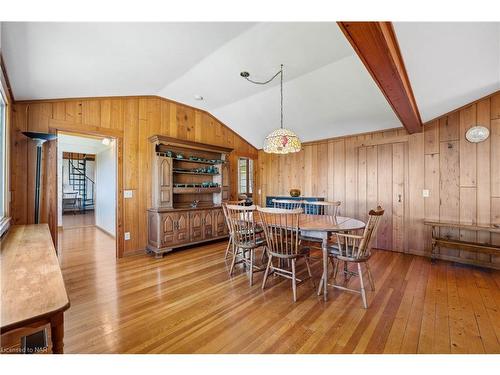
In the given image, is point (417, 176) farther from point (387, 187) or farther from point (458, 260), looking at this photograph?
point (458, 260)

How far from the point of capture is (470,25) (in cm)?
185

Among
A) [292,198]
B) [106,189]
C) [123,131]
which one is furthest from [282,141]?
[106,189]

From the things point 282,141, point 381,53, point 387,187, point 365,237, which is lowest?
point 365,237

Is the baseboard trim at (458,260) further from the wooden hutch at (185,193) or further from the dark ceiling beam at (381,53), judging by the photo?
the wooden hutch at (185,193)

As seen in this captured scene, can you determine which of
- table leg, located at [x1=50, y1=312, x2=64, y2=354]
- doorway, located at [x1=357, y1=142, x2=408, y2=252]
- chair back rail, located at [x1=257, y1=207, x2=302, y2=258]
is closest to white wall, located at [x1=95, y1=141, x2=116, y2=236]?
chair back rail, located at [x1=257, y1=207, x2=302, y2=258]

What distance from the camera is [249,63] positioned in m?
2.84

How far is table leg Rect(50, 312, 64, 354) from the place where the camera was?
92cm

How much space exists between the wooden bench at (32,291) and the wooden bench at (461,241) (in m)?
4.32

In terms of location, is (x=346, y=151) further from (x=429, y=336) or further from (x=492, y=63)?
(x=429, y=336)

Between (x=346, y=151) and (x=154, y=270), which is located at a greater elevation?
(x=346, y=151)

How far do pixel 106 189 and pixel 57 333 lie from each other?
5.41 metres

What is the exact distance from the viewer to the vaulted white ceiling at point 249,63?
1916 millimetres
